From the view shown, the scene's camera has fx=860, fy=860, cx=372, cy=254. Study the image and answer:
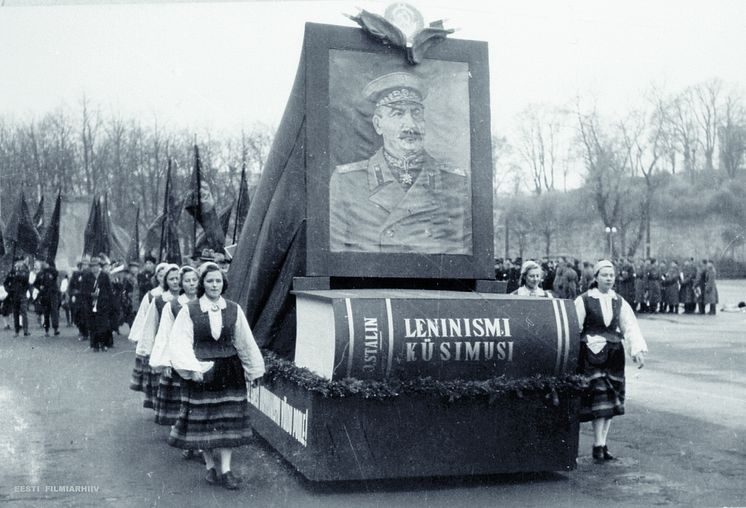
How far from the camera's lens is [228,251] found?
1086cm

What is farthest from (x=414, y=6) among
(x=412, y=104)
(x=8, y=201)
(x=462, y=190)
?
(x=8, y=201)

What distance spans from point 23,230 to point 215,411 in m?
→ 18.3

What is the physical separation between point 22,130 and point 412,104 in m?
20.2

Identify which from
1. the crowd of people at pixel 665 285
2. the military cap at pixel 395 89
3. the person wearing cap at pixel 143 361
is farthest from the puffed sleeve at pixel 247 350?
the crowd of people at pixel 665 285

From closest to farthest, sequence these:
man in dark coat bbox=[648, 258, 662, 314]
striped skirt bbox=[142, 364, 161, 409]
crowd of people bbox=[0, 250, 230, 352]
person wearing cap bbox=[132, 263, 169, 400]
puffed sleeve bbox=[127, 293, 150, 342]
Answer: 1. striped skirt bbox=[142, 364, 161, 409]
2. person wearing cap bbox=[132, 263, 169, 400]
3. puffed sleeve bbox=[127, 293, 150, 342]
4. crowd of people bbox=[0, 250, 230, 352]
5. man in dark coat bbox=[648, 258, 662, 314]

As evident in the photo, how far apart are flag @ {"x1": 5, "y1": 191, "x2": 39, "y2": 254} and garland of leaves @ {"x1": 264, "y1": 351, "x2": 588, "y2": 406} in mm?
18198

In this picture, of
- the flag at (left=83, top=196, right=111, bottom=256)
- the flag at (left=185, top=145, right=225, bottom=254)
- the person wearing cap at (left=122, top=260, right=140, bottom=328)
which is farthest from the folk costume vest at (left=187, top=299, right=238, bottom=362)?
the flag at (left=83, top=196, right=111, bottom=256)

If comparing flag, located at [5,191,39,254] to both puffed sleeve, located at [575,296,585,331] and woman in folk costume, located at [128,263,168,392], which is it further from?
puffed sleeve, located at [575,296,585,331]

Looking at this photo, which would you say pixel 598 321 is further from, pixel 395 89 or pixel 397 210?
pixel 395 89

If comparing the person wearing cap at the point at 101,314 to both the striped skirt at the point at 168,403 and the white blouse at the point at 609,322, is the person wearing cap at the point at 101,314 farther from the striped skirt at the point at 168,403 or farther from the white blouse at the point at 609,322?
the white blouse at the point at 609,322

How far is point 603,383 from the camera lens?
7.12 metres

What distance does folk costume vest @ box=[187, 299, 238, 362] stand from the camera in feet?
20.9

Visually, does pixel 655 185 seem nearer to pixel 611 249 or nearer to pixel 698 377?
pixel 611 249

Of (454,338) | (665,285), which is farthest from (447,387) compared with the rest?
(665,285)
